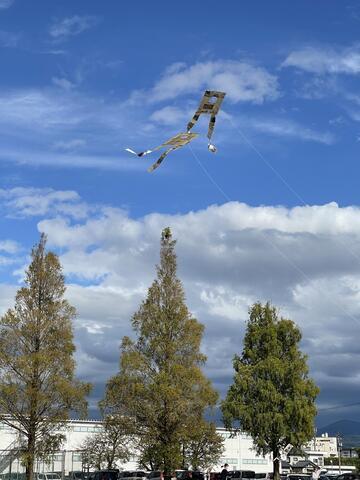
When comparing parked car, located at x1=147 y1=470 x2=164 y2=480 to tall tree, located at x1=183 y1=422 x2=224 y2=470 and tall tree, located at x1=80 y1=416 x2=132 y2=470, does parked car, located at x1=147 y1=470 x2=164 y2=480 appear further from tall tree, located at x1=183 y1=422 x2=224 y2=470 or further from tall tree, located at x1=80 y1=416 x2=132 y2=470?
tall tree, located at x1=80 y1=416 x2=132 y2=470

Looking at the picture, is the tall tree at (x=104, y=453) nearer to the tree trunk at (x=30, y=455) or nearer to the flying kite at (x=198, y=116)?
the tree trunk at (x=30, y=455)

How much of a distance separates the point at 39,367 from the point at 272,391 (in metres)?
17.8

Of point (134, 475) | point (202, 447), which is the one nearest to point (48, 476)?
point (134, 475)

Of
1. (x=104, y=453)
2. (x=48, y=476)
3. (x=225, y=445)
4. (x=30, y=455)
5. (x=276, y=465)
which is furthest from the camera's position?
(x=225, y=445)

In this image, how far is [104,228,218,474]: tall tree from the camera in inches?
1608

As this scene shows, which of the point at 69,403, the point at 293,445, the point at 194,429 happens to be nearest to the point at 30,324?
the point at 69,403

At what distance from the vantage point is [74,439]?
8206cm

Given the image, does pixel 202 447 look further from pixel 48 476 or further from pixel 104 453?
pixel 104 453

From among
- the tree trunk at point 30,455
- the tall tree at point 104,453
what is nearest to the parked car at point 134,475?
the tree trunk at point 30,455

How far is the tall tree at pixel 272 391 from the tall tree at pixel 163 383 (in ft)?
19.7

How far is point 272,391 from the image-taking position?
4684 centimetres

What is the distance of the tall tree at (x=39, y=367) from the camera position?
118 feet

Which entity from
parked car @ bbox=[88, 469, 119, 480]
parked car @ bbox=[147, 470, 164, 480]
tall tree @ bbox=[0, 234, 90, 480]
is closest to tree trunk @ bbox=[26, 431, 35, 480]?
tall tree @ bbox=[0, 234, 90, 480]

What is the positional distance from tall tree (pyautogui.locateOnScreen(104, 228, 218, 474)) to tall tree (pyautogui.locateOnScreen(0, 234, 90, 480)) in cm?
505
